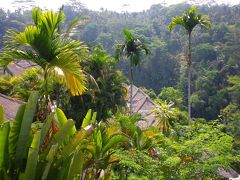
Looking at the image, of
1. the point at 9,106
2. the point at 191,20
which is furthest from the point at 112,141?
the point at 191,20

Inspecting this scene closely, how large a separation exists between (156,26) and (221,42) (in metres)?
20.5

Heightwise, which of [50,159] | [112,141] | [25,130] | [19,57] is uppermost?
[19,57]

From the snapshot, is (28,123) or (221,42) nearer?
(28,123)

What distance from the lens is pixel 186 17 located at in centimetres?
1838

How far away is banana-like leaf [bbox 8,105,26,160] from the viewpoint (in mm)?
4145

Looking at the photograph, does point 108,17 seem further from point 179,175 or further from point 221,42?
point 179,175

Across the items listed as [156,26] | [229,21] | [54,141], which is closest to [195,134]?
[54,141]

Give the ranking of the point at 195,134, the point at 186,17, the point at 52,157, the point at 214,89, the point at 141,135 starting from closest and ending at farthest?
the point at 52,157 → the point at 195,134 → the point at 141,135 → the point at 186,17 → the point at 214,89

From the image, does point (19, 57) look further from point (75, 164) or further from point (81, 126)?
point (75, 164)

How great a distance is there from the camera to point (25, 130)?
408cm

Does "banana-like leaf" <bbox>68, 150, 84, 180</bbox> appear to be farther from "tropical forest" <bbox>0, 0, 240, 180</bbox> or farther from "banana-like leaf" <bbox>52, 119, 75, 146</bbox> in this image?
"banana-like leaf" <bbox>52, 119, 75, 146</bbox>

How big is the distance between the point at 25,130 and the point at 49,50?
1.62 m

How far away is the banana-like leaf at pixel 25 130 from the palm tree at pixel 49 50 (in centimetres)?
142

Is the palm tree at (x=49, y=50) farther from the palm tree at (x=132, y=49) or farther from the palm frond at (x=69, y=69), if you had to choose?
the palm tree at (x=132, y=49)
